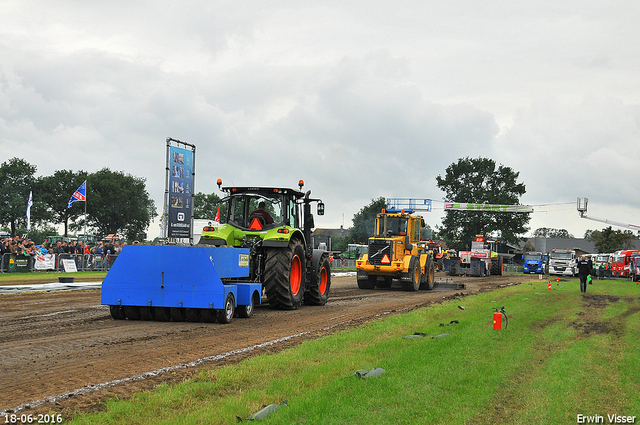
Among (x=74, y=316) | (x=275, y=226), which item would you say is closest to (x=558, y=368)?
(x=275, y=226)

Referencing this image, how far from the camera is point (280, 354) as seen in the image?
26.8 ft

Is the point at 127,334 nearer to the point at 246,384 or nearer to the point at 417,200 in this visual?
the point at 246,384

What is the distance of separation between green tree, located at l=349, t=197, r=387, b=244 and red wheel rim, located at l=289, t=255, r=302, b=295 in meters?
Result: 72.2

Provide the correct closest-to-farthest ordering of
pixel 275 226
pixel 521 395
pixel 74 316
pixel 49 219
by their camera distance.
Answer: pixel 521 395
pixel 74 316
pixel 275 226
pixel 49 219

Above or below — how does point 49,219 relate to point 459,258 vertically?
above

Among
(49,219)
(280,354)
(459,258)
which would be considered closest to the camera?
(280,354)

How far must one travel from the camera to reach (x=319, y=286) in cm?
1580

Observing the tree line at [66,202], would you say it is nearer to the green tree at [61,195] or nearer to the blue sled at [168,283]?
the green tree at [61,195]

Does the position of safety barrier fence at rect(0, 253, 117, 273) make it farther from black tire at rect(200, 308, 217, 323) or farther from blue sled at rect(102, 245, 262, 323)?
black tire at rect(200, 308, 217, 323)

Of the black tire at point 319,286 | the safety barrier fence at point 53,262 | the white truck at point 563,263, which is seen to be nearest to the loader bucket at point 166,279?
the black tire at point 319,286

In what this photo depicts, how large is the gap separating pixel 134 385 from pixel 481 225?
7980 cm

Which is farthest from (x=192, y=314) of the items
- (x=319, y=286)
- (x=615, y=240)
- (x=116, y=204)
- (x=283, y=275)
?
(x=615, y=240)

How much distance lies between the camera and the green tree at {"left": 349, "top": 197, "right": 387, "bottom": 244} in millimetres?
89188

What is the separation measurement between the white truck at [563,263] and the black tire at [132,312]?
156ft
